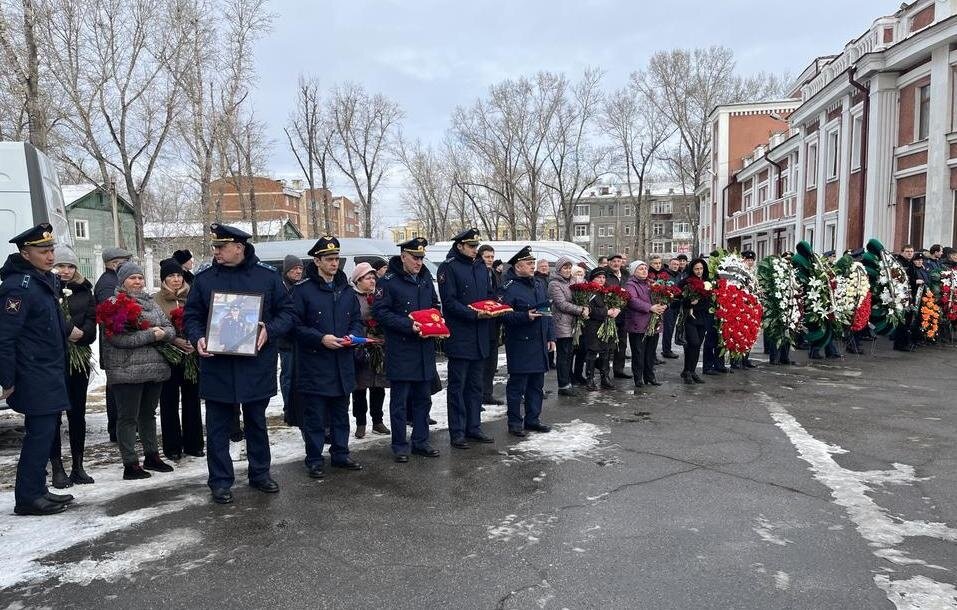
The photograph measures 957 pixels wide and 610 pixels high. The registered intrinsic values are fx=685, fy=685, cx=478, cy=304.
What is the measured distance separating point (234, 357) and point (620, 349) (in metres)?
6.60

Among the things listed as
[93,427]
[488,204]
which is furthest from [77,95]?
[488,204]

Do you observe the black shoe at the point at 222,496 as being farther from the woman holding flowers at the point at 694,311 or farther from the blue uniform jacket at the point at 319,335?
the woman holding flowers at the point at 694,311

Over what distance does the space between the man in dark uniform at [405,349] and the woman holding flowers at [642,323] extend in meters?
4.12

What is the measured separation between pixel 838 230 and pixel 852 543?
22.1 metres

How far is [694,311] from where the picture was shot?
10.0 metres

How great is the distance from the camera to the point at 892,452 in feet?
21.0

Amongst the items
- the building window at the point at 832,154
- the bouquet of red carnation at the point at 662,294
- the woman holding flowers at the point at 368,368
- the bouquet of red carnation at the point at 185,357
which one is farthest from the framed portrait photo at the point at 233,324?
the building window at the point at 832,154

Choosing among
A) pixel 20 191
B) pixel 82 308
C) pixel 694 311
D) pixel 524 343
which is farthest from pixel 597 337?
pixel 20 191

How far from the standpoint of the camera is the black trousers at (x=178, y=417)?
632 cm

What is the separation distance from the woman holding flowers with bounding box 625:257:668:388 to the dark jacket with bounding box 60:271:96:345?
653cm

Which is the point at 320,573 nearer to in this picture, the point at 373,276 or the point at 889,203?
the point at 373,276

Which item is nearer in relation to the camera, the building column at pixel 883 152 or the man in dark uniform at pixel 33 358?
the man in dark uniform at pixel 33 358

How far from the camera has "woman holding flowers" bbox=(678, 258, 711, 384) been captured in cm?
999

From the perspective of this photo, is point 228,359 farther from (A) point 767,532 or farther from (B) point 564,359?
(B) point 564,359
